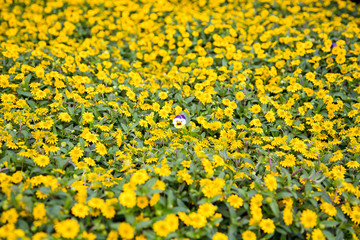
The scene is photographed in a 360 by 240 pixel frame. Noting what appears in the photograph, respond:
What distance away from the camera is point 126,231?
6.28 ft

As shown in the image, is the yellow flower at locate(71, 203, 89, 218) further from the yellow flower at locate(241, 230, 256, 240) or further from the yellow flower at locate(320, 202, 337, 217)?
the yellow flower at locate(320, 202, 337, 217)

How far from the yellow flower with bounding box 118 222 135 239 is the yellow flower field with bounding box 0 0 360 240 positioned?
10mm

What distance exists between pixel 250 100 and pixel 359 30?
9.53 ft

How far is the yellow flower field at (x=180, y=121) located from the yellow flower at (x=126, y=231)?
10 millimetres

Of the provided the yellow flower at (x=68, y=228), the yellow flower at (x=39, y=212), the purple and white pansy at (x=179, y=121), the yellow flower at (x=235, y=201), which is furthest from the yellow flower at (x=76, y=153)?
the yellow flower at (x=235, y=201)

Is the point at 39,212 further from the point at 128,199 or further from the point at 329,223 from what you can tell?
the point at 329,223

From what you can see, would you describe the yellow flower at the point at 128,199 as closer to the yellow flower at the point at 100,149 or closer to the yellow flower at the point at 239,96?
the yellow flower at the point at 100,149

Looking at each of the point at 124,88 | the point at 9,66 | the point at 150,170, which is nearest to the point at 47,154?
the point at 150,170

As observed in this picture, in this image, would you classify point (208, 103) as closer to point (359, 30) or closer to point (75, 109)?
point (75, 109)

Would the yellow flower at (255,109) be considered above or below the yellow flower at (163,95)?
below

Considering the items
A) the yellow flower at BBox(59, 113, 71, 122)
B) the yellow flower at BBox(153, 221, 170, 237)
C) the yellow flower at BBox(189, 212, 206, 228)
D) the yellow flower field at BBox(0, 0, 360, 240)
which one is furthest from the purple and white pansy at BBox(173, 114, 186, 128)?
the yellow flower at BBox(153, 221, 170, 237)

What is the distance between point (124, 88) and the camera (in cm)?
362

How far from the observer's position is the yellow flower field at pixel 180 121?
2.13 meters

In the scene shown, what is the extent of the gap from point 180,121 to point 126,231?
1.57 m
